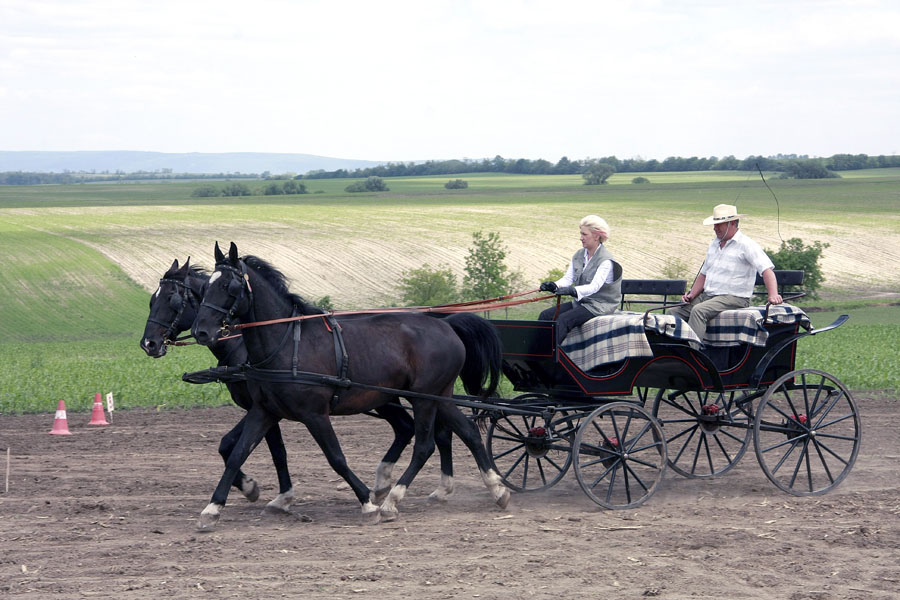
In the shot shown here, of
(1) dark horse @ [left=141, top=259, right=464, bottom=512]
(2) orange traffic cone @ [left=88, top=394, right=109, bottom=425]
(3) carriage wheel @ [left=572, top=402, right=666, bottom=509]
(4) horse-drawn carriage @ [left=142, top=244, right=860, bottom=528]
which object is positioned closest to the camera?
(4) horse-drawn carriage @ [left=142, top=244, right=860, bottom=528]

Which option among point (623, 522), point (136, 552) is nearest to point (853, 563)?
point (623, 522)

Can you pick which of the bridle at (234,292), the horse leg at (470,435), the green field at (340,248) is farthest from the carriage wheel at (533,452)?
the green field at (340,248)

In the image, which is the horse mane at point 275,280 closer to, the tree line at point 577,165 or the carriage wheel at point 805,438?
the carriage wheel at point 805,438

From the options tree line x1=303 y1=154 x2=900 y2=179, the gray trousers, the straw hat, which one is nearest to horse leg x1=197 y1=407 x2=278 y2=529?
the gray trousers

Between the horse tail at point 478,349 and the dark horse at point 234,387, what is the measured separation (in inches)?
22.7

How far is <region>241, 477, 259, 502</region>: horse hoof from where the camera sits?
28.4 feet

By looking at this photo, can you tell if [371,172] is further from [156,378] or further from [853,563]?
[853,563]

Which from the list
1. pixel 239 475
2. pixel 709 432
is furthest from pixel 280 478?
pixel 709 432

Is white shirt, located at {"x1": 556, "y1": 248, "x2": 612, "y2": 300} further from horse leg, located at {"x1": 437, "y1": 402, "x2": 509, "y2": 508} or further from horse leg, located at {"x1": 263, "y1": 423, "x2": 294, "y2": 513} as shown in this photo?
horse leg, located at {"x1": 263, "y1": 423, "x2": 294, "y2": 513}

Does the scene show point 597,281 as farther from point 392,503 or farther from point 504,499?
point 392,503

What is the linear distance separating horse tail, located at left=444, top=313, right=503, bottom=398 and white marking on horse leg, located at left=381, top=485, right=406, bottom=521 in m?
1.17

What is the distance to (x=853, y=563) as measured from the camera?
6637 mm

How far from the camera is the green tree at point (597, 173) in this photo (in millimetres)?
110850

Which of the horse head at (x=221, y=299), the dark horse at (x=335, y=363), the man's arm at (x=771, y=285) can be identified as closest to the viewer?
the horse head at (x=221, y=299)
